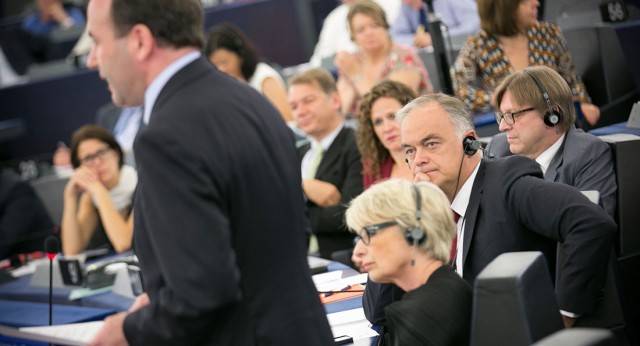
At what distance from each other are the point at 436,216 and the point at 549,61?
2.31 meters

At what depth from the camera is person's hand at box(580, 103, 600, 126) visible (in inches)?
174

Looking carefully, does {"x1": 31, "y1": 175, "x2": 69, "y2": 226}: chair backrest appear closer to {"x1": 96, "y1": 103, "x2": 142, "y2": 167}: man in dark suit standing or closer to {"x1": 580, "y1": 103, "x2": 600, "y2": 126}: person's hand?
{"x1": 96, "y1": 103, "x2": 142, "y2": 167}: man in dark suit standing

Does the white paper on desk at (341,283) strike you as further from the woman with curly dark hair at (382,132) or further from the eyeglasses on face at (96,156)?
the eyeglasses on face at (96,156)

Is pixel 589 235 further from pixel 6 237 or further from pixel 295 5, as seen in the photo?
pixel 295 5

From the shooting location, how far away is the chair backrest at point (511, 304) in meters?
2.02

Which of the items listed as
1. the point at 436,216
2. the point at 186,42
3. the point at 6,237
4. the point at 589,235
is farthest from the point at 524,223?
the point at 6,237

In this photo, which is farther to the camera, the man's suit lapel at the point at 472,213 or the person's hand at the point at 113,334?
the man's suit lapel at the point at 472,213

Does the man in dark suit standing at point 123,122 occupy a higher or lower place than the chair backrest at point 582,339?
lower

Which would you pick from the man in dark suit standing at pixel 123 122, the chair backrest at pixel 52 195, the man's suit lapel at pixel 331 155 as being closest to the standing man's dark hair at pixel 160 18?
the man's suit lapel at pixel 331 155

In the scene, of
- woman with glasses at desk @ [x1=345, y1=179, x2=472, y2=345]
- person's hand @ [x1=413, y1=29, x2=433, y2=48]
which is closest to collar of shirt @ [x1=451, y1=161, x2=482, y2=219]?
woman with glasses at desk @ [x1=345, y1=179, x2=472, y2=345]

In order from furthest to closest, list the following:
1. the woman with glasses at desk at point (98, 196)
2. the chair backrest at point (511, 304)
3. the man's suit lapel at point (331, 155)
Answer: the woman with glasses at desk at point (98, 196)
the man's suit lapel at point (331, 155)
the chair backrest at point (511, 304)

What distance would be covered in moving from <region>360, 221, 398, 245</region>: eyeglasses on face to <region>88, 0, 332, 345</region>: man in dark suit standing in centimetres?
47

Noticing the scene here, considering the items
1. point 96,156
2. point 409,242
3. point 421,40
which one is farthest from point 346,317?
point 421,40

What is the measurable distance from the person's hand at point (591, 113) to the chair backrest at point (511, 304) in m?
2.39
